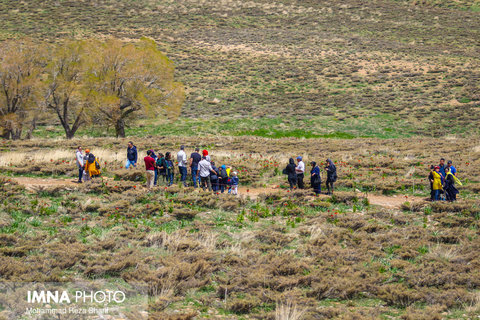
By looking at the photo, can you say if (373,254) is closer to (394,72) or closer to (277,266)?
(277,266)

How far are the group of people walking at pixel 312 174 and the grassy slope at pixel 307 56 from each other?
26246 millimetres

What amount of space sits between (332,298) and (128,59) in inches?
1221

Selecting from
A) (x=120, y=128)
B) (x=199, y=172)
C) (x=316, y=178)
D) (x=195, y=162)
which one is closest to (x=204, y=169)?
(x=199, y=172)

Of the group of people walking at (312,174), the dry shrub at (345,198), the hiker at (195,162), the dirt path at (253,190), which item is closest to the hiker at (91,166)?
the dirt path at (253,190)

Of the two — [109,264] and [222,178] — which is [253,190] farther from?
[109,264]

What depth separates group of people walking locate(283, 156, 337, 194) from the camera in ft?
50.6

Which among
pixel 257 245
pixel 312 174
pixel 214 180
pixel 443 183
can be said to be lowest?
pixel 257 245

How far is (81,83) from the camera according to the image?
111ft

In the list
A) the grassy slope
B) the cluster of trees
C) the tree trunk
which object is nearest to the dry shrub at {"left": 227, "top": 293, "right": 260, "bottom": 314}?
the cluster of trees

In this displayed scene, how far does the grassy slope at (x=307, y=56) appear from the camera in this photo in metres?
45.8

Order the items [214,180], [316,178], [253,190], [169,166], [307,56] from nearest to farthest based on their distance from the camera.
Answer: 1. [316,178]
2. [214,180]
3. [169,166]
4. [253,190]
5. [307,56]

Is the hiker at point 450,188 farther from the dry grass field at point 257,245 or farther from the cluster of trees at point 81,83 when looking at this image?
the cluster of trees at point 81,83

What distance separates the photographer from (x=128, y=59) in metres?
34.6

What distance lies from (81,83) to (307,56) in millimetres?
39008
